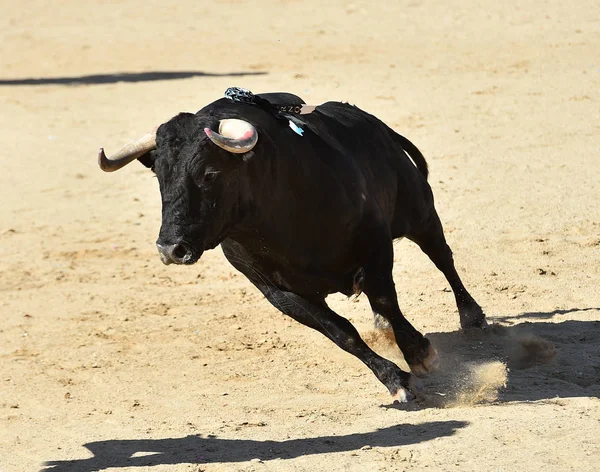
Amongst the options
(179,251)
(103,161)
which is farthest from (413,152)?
(179,251)

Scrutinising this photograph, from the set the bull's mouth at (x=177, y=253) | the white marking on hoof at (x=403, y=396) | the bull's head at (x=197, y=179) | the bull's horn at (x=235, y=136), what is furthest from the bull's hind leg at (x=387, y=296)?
the bull's mouth at (x=177, y=253)

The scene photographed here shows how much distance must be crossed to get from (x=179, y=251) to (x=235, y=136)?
25.7 inches

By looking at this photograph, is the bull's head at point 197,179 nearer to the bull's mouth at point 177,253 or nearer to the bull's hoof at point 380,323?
the bull's mouth at point 177,253

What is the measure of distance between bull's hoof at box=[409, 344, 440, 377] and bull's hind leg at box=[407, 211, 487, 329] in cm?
121

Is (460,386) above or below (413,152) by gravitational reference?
below

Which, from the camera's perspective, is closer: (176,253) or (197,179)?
(176,253)

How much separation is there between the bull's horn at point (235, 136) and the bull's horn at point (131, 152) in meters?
0.42

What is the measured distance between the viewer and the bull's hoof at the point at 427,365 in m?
6.54

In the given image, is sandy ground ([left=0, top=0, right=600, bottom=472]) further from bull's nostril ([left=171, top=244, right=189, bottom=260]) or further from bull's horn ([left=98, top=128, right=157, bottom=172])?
bull's horn ([left=98, top=128, right=157, bottom=172])

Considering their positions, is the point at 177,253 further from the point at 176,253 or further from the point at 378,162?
the point at 378,162

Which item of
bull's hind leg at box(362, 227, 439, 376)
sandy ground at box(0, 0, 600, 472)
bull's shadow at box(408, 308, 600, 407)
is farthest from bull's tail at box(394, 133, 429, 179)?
bull's hind leg at box(362, 227, 439, 376)

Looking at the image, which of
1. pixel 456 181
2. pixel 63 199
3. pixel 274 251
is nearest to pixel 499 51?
pixel 456 181

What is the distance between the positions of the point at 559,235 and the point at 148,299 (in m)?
3.39

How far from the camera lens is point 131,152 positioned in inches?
240
